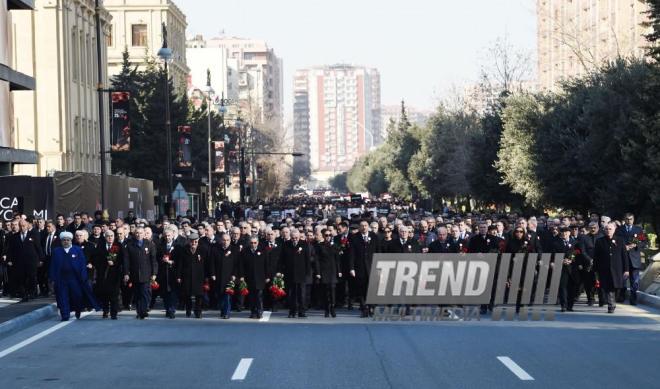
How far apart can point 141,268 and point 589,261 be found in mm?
8678

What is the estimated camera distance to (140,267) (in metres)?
24.7

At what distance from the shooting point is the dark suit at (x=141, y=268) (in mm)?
24688

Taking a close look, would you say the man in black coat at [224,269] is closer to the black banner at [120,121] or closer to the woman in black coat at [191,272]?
the woman in black coat at [191,272]

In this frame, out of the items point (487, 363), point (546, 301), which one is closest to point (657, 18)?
point (546, 301)

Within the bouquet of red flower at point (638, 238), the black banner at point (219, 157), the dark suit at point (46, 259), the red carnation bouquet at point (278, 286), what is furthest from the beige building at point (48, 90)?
the bouquet of red flower at point (638, 238)

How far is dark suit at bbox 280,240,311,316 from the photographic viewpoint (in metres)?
25.0

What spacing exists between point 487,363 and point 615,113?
32.7 m

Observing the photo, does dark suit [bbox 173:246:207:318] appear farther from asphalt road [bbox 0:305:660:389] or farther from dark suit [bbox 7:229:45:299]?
dark suit [bbox 7:229:45:299]

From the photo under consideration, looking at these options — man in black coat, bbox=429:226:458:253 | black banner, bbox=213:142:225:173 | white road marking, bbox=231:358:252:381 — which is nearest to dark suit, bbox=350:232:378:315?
man in black coat, bbox=429:226:458:253

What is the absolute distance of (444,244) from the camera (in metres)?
26.1

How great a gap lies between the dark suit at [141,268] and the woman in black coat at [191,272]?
0.52 m

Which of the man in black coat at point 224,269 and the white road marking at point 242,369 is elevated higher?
the man in black coat at point 224,269

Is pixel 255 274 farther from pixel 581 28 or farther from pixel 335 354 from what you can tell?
pixel 581 28

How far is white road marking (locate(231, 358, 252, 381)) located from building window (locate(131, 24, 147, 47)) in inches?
3650
